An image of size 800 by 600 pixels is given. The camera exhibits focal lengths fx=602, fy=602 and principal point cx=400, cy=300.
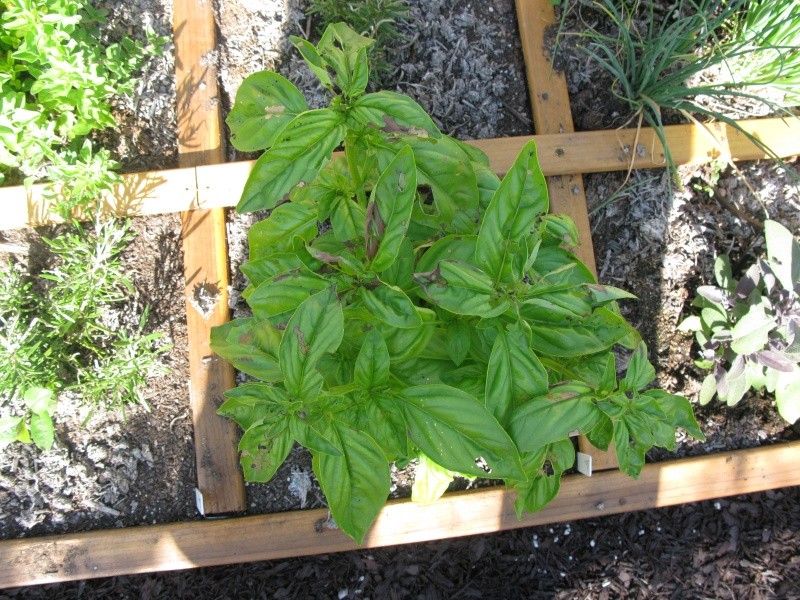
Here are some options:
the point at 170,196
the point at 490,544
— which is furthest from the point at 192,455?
the point at 490,544

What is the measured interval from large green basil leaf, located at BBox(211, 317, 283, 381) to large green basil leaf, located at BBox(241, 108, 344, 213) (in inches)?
9.2

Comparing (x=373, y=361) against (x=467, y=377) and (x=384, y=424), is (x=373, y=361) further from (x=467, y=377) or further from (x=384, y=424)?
(x=467, y=377)

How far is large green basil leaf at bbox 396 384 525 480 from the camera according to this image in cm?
95

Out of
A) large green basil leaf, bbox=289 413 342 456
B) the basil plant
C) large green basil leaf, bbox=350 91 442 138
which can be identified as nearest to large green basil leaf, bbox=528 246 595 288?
the basil plant

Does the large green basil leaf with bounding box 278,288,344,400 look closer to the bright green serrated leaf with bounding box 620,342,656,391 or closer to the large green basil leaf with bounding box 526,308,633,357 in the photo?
the large green basil leaf with bounding box 526,308,633,357

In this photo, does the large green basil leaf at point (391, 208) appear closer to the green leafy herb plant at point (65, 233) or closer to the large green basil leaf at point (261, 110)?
Answer: the large green basil leaf at point (261, 110)

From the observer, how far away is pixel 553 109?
1814 millimetres

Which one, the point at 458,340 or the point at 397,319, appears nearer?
the point at 397,319

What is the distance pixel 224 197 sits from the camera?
171 centimetres

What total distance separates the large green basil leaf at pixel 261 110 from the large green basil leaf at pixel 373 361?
0.43m

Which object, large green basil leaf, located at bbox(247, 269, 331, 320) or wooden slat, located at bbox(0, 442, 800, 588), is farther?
wooden slat, located at bbox(0, 442, 800, 588)

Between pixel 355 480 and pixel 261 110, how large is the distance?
70 cm

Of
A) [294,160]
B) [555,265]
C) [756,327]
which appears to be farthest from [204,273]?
[756,327]

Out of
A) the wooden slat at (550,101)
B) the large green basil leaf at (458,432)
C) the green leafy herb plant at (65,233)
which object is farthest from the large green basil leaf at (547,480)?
the green leafy herb plant at (65,233)
